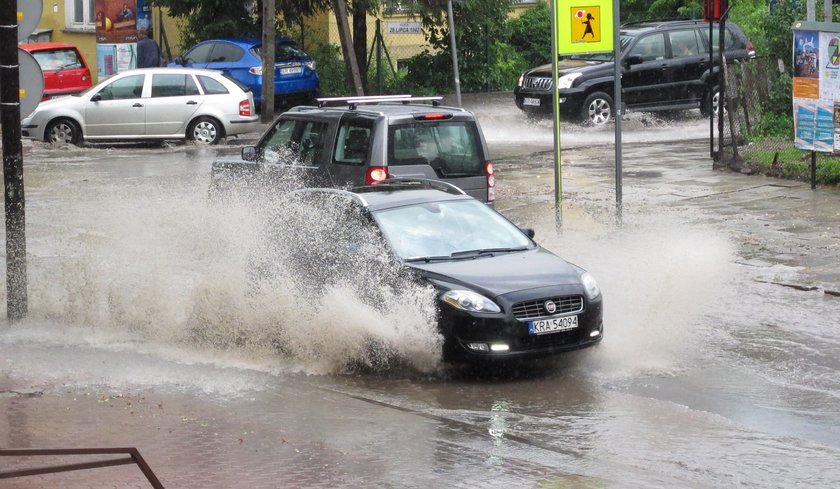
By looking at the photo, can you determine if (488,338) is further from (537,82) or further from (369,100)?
(537,82)

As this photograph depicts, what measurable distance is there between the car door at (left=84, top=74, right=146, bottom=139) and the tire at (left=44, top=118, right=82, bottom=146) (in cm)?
26

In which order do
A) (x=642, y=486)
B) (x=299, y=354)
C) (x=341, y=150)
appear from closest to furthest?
(x=642, y=486), (x=299, y=354), (x=341, y=150)

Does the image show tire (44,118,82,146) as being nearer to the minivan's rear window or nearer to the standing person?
the standing person

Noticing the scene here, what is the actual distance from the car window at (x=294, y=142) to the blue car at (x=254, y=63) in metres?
14.6

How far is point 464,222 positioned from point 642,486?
4.35 m

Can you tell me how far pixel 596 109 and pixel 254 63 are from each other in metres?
8.55

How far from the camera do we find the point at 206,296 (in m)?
11.1

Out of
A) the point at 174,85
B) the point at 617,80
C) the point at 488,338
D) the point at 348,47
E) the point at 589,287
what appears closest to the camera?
the point at 488,338

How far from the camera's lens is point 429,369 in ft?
31.7

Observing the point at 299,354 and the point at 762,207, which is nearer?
the point at 299,354

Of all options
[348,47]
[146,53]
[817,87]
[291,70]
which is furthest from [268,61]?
[817,87]

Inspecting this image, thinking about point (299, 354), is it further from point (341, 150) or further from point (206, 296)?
point (341, 150)

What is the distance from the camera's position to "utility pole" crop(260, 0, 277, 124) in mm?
27969

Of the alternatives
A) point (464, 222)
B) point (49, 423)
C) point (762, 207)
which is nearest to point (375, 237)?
point (464, 222)
